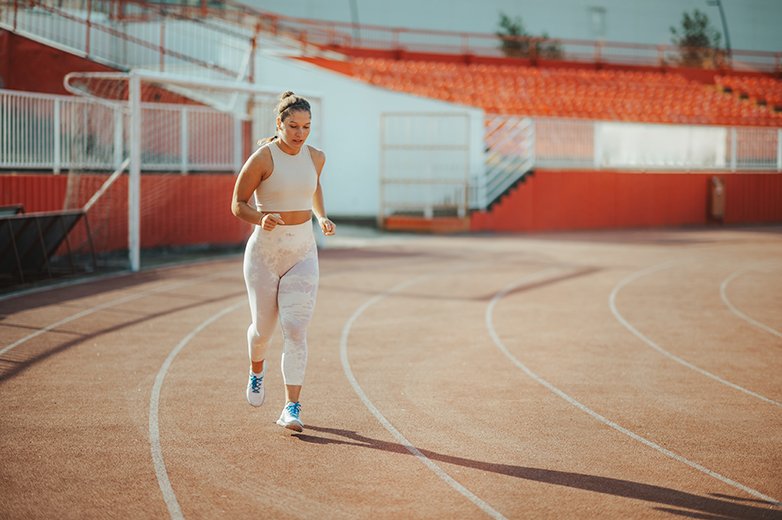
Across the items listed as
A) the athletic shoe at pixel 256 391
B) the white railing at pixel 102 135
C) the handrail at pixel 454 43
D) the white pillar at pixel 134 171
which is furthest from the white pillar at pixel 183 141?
the handrail at pixel 454 43

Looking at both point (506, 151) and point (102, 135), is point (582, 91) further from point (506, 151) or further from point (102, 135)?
point (102, 135)

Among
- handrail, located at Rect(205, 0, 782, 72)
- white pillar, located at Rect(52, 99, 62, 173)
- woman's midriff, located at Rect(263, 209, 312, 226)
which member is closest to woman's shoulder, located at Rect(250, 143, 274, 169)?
woman's midriff, located at Rect(263, 209, 312, 226)

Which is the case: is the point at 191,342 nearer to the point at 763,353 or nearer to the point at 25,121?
the point at 763,353

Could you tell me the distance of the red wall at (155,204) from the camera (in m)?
16.8

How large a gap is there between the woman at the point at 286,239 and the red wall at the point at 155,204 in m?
10.8

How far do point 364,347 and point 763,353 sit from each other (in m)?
Answer: 3.92

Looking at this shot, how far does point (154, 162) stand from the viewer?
19.5 m

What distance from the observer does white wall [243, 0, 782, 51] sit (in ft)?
132

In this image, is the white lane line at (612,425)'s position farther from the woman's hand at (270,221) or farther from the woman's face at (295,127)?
the woman's face at (295,127)

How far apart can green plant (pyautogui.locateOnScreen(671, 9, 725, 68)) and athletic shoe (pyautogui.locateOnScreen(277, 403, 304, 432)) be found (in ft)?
127

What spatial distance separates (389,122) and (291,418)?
2133cm

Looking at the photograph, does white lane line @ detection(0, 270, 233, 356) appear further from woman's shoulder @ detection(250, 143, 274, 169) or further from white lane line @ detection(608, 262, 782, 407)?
white lane line @ detection(608, 262, 782, 407)

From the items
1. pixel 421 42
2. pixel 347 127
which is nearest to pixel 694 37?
pixel 421 42

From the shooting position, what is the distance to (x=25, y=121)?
16625 millimetres
